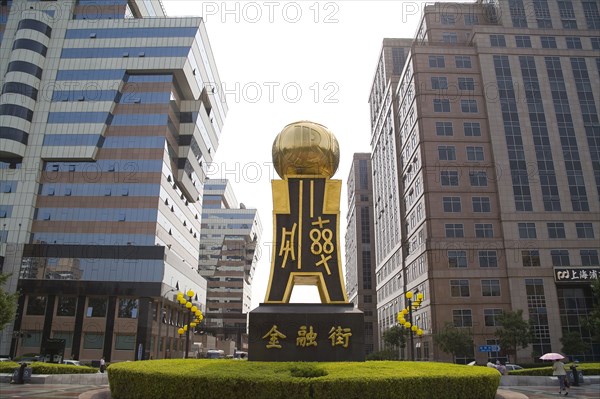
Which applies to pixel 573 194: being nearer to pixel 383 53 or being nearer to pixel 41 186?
pixel 383 53

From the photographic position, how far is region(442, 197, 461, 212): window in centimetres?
4762

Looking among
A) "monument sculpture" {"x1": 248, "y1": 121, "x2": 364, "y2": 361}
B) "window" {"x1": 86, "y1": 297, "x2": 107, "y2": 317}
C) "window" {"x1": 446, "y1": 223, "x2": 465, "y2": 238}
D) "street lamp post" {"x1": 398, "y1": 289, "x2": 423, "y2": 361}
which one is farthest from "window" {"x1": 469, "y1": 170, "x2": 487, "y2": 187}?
"window" {"x1": 86, "y1": 297, "x2": 107, "y2": 317}

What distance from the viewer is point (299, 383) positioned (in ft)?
29.7

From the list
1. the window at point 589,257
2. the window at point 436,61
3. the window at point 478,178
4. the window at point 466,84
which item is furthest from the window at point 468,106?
the window at point 589,257

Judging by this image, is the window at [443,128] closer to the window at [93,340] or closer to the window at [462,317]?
the window at [462,317]

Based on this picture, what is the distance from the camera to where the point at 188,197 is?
5741 centimetres

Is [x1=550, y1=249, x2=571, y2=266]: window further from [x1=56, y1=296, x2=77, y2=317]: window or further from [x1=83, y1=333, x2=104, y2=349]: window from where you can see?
[x1=56, y1=296, x2=77, y2=317]: window

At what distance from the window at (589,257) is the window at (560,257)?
1.34 meters

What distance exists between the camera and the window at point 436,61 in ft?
172

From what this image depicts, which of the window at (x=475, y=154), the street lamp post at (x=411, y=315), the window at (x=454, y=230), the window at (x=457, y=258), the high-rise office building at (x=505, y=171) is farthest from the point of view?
the window at (x=475, y=154)

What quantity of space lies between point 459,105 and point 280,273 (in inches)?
1622

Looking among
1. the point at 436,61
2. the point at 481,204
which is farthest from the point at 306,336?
the point at 436,61

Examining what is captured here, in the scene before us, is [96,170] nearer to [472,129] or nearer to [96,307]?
[96,307]

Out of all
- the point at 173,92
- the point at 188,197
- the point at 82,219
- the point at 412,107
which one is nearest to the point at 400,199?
the point at 412,107
